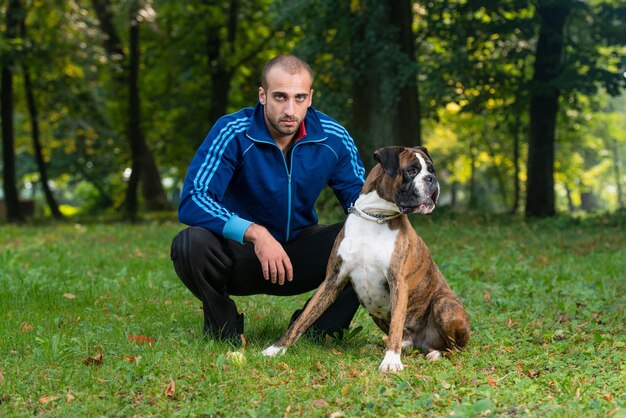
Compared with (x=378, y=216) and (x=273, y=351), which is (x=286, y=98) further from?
(x=273, y=351)

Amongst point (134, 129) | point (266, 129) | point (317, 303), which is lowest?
point (317, 303)

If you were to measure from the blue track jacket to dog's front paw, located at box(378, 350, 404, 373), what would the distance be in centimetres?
106

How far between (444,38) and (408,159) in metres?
11.4

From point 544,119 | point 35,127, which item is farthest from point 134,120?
point 544,119

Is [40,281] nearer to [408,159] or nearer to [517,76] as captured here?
[408,159]

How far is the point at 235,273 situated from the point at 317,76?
34.9ft

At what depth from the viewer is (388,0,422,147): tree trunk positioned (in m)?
14.4

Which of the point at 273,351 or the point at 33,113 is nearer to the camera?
the point at 273,351

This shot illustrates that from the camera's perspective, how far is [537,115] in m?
17.0

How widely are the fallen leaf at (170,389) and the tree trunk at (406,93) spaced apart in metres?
10.7

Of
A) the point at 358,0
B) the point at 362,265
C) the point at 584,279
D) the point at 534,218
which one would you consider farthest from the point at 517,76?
the point at 362,265

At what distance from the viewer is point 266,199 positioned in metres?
5.09

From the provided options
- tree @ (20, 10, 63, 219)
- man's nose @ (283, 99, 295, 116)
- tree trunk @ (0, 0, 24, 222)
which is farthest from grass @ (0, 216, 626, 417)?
tree @ (20, 10, 63, 219)

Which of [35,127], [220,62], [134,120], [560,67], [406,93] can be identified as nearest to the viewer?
[406,93]
